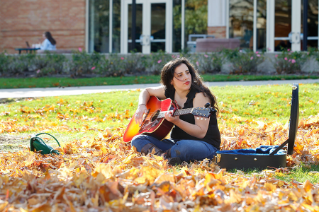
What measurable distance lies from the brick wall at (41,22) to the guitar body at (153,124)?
1405cm

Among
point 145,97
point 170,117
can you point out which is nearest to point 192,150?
point 170,117

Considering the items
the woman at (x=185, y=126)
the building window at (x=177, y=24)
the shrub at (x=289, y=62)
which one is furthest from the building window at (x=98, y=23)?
the woman at (x=185, y=126)

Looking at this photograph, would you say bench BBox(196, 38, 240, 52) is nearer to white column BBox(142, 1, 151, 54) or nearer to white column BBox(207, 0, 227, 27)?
white column BBox(207, 0, 227, 27)

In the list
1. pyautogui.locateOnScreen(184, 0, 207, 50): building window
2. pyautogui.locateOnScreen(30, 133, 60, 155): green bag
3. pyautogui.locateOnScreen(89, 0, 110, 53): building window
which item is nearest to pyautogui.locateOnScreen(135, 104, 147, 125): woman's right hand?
pyautogui.locateOnScreen(30, 133, 60, 155): green bag

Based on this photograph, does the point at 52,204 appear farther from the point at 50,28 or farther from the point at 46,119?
the point at 50,28

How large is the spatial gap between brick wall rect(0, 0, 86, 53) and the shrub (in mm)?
9241

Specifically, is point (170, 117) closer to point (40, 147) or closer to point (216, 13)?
point (40, 147)

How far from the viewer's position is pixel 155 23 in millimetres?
17750

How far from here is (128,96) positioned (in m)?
8.13

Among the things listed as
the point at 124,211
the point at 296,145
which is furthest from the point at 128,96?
the point at 124,211

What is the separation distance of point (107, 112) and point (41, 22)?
1230 centimetres

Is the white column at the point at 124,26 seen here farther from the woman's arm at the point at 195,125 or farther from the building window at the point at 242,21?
the woman's arm at the point at 195,125

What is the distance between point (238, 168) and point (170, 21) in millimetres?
14760

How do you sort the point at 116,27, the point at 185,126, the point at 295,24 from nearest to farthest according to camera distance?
1. the point at 185,126
2. the point at 295,24
3. the point at 116,27
